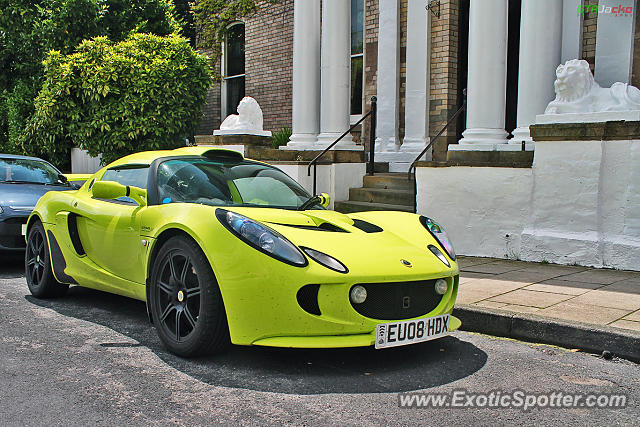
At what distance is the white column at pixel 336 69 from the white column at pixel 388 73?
1.07 metres

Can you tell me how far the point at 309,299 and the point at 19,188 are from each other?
18.8ft

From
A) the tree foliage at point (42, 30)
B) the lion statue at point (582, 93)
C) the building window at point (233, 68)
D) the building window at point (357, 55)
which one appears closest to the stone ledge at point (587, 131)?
the lion statue at point (582, 93)

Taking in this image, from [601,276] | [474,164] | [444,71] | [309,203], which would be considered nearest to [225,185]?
[309,203]

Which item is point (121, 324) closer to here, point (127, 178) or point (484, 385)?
point (127, 178)

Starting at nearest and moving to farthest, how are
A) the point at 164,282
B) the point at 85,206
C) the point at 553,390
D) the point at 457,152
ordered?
the point at 553,390
the point at 164,282
the point at 85,206
the point at 457,152

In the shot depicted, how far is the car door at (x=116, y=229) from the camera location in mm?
4684

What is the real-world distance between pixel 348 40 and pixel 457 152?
383cm

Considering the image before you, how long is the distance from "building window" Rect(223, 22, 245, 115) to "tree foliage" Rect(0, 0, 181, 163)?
151 centimetres

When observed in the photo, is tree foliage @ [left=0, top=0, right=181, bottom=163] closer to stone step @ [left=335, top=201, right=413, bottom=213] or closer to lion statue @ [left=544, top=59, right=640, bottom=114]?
stone step @ [left=335, top=201, right=413, bottom=213]

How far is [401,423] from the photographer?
311 cm

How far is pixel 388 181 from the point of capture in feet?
35.2

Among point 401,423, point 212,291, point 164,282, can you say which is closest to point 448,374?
point 401,423

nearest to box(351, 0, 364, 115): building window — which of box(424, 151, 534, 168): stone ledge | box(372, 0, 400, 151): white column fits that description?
box(372, 0, 400, 151): white column

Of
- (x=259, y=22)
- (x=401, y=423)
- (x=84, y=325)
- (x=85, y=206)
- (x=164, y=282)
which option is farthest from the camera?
(x=259, y=22)
